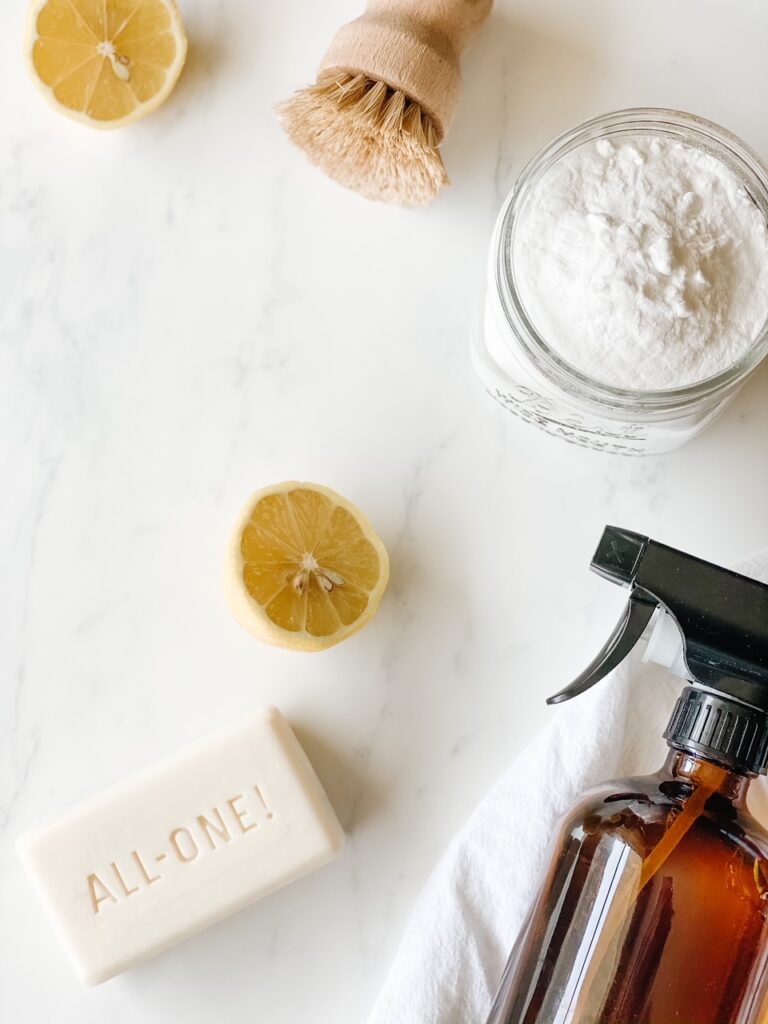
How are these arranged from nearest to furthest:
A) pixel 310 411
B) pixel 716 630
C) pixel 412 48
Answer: pixel 716 630 → pixel 412 48 → pixel 310 411

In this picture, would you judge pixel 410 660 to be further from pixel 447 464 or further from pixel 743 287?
pixel 743 287

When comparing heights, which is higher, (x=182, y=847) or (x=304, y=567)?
(x=304, y=567)

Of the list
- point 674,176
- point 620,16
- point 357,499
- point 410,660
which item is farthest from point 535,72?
point 410,660

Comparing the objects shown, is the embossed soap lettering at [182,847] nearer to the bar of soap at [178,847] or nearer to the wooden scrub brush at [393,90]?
the bar of soap at [178,847]

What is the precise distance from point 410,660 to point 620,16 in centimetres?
49

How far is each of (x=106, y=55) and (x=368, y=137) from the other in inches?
7.9

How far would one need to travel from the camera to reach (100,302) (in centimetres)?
77

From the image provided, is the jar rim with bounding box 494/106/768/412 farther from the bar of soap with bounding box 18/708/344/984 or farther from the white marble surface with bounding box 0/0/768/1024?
the bar of soap with bounding box 18/708/344/984

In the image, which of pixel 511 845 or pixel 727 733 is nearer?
pixel 727 733

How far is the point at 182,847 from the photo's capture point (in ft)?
2.33

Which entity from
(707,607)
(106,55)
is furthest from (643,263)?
(106,55)

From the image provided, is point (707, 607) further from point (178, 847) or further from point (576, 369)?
point (178, 847)

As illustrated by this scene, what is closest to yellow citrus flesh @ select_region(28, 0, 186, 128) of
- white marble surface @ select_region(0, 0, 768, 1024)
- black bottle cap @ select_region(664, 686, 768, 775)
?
white marble surface @ select_region(0, 0, 768, 1024)

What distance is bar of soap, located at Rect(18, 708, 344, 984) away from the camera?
27.7 inches
